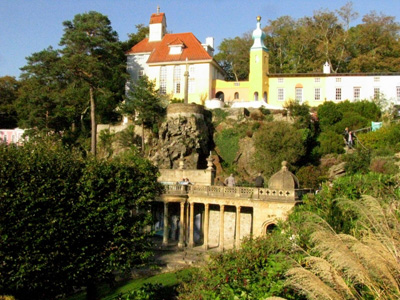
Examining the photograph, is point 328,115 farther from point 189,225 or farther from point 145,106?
point 189,225

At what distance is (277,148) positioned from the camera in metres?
36.2

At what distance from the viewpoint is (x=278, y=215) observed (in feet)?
83.5

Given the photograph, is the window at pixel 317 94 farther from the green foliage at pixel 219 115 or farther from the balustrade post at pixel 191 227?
the balustrade post at pixel 191 227

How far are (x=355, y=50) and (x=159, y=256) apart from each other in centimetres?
3987

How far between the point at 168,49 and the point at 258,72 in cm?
1227

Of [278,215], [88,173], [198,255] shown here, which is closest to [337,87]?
[278,215]

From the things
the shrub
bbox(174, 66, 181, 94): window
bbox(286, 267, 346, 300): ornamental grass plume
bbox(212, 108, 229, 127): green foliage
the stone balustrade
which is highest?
bbox(174, 66, 181, 94): window

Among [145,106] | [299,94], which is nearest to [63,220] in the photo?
[145,106]

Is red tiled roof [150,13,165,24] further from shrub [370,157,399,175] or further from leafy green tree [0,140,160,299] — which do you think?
leafy green tree [0,140,160,299]

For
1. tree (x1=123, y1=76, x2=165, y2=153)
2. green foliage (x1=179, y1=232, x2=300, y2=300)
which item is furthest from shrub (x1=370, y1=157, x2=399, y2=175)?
tree (x1=123, y1=76, x2=165, y2=153)

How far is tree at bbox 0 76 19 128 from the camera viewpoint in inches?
2438

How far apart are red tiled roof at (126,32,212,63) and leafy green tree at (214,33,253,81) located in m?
9.29

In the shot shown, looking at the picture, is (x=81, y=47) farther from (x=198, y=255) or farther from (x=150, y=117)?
(x=198, y=255)

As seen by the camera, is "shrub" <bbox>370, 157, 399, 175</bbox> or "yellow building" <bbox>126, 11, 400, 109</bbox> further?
"yellow building" <bbox>126, 11, 400, 109</bbox>
